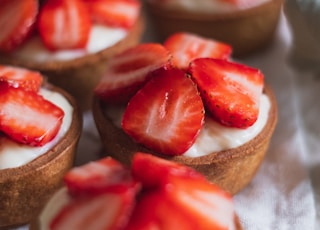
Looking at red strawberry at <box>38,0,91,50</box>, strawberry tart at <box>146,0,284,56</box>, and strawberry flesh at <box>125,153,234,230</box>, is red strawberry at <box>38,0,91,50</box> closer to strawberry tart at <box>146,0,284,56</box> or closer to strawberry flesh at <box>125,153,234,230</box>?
strawberry tart at <box>146,0,284,56</box>

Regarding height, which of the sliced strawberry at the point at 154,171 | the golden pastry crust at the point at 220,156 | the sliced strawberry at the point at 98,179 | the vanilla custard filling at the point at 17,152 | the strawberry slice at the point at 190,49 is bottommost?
the golden pastry crust at the point at 220,156

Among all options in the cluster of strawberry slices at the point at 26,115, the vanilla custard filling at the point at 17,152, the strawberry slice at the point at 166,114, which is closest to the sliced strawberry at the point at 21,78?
the cluster of strawberry slices at the point at 26,115

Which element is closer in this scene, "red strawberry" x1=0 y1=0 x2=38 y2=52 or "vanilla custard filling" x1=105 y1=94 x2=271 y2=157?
"vanilla custard filling" x1=105 y1=94 x2=271 y2=157

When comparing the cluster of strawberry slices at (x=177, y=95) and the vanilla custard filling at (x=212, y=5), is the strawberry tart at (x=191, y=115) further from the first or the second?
the vanilla custard filling at (x=212, y=5)

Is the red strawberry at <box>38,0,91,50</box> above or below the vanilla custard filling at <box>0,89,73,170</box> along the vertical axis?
above

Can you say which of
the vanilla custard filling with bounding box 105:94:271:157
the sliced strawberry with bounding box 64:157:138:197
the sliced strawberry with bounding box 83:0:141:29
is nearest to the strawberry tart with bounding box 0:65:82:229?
the sliced strawberry with bounding box 64:157:138:197

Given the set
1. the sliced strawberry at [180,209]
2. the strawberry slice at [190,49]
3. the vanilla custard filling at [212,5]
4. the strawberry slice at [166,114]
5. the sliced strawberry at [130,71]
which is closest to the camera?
the sliced strawberry at [180,209]

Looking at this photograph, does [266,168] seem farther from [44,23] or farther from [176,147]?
[44,23]
